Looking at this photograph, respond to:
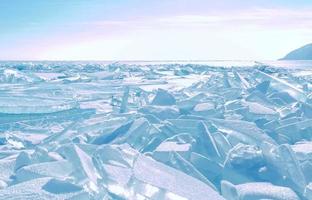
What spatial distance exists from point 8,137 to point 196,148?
1.72 meters

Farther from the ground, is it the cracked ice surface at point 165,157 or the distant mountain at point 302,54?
the cracked ice surface at point 165,157

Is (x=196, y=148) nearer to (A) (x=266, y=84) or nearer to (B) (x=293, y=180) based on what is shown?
(B) (x=293, y=180)

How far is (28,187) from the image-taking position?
181cm

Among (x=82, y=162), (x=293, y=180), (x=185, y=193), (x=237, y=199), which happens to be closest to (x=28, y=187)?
(x=82, y=162)

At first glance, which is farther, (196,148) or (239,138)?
(239,138)

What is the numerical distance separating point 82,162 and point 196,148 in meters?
0.83

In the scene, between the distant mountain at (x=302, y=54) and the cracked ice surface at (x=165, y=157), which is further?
the distant mountain at (x=302, y=54)

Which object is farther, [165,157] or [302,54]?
[302,54]

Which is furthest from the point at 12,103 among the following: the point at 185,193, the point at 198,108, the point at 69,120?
the point at 185,193

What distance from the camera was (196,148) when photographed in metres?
2.62

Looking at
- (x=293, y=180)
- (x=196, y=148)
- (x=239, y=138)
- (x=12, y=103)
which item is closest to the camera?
(x=293, y=180)

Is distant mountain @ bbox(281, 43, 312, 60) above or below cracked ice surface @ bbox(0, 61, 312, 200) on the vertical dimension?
below

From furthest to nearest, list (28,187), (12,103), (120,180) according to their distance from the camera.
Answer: (12,103) < (120,180) < (28,187)

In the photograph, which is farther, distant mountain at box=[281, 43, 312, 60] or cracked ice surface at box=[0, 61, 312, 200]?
distant mountain at box=[281, 43, 312, 60]
